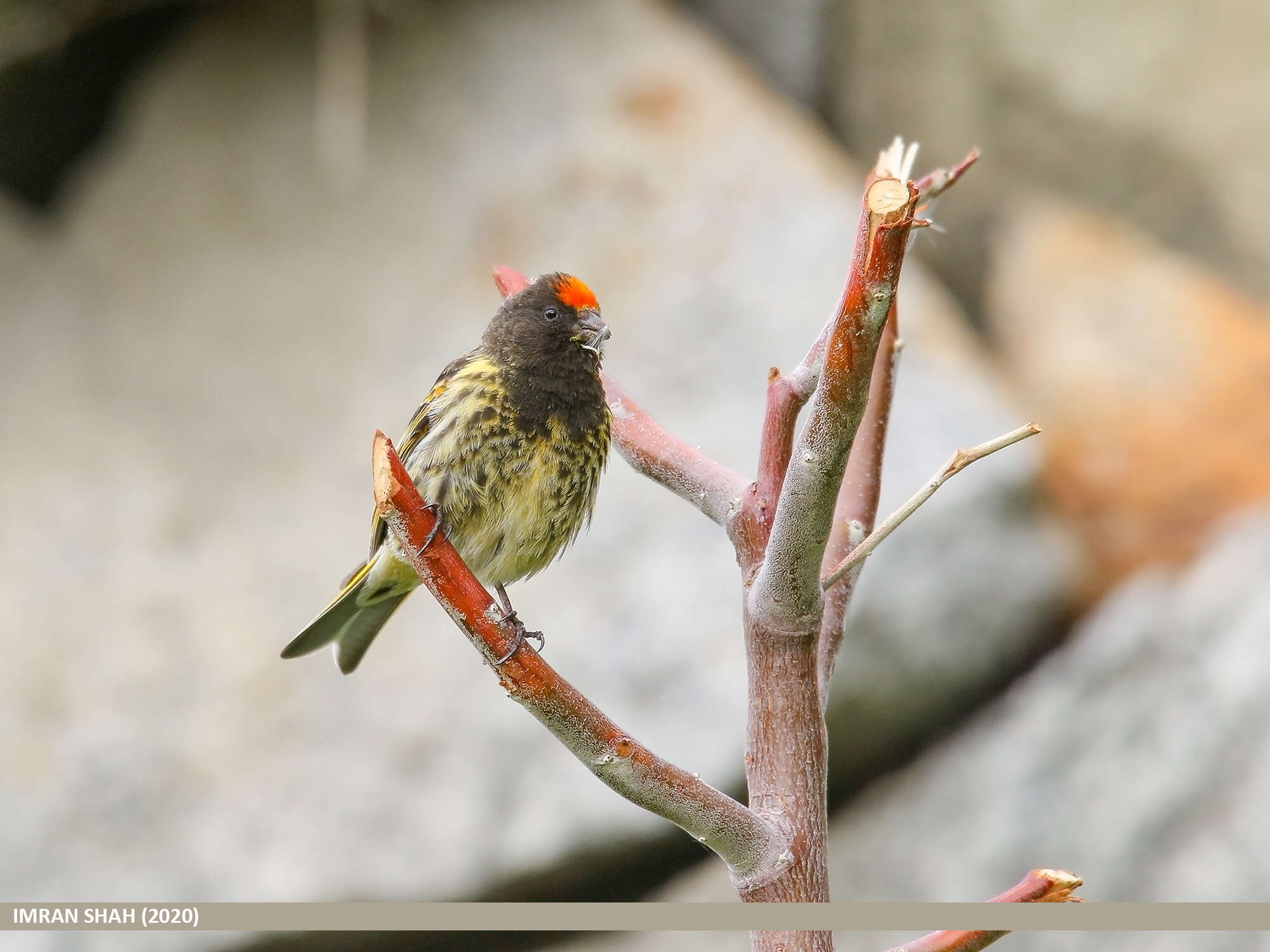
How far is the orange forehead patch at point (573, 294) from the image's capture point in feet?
9.68

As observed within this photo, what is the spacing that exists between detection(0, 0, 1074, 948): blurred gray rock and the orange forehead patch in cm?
275

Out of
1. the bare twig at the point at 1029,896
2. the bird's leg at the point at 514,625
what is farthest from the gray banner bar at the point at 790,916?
the bird's leg at the point at 514,625

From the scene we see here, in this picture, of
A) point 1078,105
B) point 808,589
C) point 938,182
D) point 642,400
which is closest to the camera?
point 808,589

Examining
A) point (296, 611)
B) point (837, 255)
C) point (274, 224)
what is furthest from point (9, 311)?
point (837, 255)

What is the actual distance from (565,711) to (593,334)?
1.23m

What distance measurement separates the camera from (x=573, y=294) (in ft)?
9.69

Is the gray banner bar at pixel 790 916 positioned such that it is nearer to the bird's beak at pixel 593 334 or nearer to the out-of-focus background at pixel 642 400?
the bird's beak at pixel 593 334

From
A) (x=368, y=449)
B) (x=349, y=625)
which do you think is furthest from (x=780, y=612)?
(x=368, y=449)

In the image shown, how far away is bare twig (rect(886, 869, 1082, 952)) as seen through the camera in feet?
6.02

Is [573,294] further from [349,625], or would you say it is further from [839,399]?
[839,399]

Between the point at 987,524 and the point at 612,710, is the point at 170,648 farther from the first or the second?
the point at 987,524

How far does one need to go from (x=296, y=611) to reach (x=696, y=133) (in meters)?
3.30

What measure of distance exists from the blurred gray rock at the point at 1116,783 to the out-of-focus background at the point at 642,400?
2 centimetres

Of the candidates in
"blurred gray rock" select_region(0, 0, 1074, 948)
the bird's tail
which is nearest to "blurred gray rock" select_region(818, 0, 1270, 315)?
"blurred gray rock" select_region(0, 0, 1074, 948)
